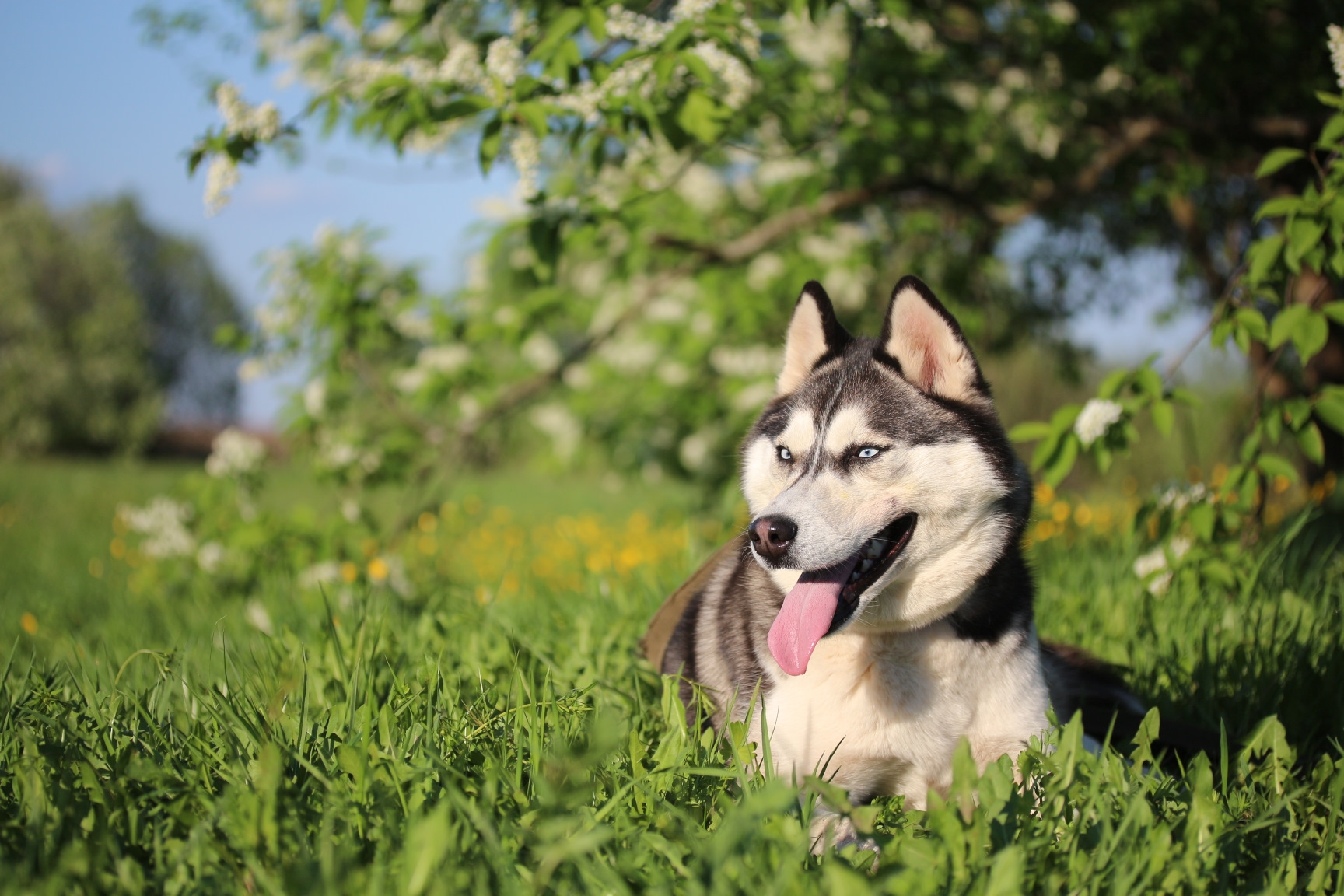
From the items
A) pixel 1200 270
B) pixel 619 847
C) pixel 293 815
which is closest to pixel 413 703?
pixel 293 815

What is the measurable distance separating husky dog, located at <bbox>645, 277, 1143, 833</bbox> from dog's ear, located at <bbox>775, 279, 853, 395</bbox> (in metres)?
0.19

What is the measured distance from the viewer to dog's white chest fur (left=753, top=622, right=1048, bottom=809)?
2.17 metres

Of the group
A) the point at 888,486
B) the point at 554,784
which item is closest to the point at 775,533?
the point at 888,486

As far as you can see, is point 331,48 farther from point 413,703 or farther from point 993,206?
point 413,703

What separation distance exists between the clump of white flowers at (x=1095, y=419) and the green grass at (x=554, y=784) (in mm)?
805

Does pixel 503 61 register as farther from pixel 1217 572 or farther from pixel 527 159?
pixel 1217 572

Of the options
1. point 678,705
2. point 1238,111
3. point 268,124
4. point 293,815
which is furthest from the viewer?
point 1238,111

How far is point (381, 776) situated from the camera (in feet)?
6.17

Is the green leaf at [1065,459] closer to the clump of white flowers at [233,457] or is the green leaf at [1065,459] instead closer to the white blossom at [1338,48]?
the white blossom at [1338,48]

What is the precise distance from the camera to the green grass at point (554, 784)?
1.58m

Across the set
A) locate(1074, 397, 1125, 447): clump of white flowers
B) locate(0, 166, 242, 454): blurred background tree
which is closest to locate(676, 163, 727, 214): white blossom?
locate(1074, 397, 1125, 447): clump of white flowers

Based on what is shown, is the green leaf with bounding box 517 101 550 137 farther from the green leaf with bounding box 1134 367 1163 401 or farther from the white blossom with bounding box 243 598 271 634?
the white blossom with bounding box 243 598 271 634

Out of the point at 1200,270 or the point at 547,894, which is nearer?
the point at 547,894

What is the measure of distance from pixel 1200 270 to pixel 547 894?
8460 millimetres
